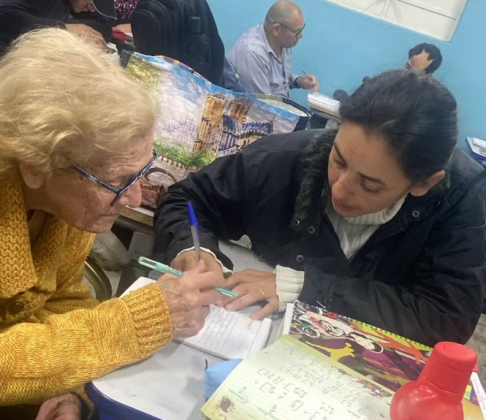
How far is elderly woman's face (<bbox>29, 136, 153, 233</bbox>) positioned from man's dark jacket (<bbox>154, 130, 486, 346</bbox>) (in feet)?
1.08

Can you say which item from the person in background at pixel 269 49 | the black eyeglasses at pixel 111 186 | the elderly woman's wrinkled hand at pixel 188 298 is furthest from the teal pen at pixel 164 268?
the person in background at pixel 269 49

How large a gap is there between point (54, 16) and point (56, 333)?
5.92 feet

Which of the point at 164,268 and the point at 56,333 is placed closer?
the point at 56,333

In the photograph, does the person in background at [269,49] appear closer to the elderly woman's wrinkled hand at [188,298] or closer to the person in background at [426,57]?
the person in background at [426,57]

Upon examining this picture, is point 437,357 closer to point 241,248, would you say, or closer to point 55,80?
point 55,80

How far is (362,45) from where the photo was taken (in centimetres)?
481

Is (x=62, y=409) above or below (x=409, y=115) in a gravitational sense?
below

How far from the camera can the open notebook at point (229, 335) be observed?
1.03m

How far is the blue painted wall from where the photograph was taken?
4.60 metres

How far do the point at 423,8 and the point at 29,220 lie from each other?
442 centimetres

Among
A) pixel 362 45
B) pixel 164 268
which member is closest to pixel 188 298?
pixel 164 268

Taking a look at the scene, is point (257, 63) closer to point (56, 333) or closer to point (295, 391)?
point (56, 333)

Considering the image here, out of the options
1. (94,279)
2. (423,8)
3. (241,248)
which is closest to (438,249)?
(241,248)

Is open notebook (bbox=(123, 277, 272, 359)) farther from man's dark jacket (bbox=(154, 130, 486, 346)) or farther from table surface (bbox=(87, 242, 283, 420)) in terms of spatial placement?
man's dark jacket (bbox=(154, 130, 486, 346))
